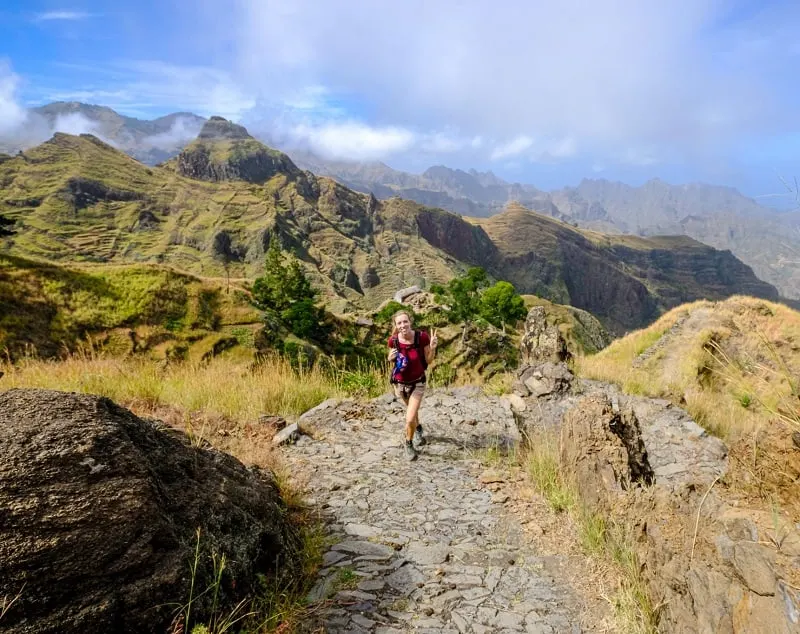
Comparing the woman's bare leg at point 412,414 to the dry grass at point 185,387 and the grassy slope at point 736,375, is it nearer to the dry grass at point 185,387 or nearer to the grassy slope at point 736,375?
the dry grass at point 185,387

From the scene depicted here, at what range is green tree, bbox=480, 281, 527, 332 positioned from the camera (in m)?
47.2

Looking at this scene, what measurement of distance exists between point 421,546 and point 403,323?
3608mm

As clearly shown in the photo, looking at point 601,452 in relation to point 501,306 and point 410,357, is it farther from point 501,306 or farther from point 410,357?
point 501,306

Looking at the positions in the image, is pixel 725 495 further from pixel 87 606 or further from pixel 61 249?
pixel 61 249

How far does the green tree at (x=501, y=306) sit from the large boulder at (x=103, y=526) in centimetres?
4468

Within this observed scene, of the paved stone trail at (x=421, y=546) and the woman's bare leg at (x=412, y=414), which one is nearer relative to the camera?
the paved stone trail at (x=421, y=546)

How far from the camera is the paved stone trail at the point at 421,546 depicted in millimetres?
3559

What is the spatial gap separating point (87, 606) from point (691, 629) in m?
3.35

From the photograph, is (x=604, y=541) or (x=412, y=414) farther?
(x=412, y=414)

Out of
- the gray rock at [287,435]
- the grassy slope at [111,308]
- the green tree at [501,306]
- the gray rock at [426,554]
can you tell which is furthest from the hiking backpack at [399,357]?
the green tree at [501,306]

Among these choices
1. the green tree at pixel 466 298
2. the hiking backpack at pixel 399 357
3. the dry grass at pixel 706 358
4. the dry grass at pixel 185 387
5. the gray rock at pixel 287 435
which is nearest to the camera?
the gray rock at pixel 287 435

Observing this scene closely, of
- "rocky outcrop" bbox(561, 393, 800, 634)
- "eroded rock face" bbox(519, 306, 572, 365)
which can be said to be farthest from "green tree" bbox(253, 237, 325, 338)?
"rocky outcrop" bbox(561, 393, 800, 634)

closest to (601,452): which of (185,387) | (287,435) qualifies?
(287,435)

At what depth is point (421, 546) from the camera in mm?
4648
